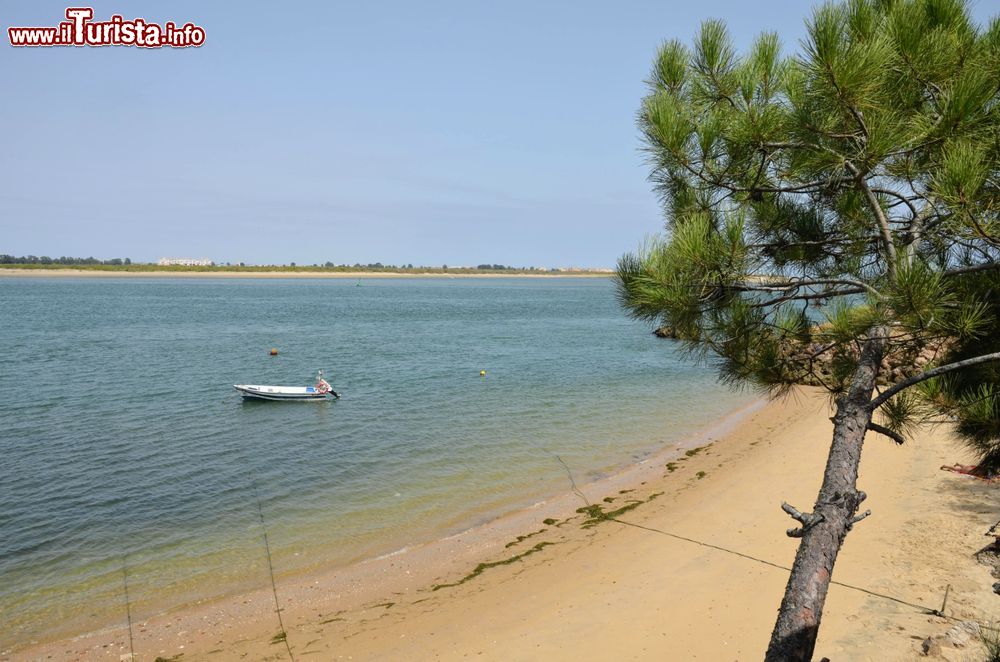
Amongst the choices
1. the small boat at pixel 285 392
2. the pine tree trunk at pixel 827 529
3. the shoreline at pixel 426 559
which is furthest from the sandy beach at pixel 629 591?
the small boat at pixel 285 392

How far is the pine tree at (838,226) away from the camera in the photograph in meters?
4.39

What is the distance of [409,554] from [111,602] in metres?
4.66

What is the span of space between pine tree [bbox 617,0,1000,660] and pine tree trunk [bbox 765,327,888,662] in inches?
0.5

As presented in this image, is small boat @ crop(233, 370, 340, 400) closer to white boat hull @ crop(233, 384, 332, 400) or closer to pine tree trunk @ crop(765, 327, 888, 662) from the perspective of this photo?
white boat hull @ crop(233, 384, 332, 400)

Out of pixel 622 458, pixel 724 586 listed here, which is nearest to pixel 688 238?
pixel 724 586

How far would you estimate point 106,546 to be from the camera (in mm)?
12016

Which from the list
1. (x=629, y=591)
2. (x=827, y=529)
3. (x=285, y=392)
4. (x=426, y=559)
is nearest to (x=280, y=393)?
(x=285, y=392)

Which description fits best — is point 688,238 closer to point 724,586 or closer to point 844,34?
point 844,34

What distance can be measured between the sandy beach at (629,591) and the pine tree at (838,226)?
146 centimetres

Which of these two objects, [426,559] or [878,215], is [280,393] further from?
[878,215]

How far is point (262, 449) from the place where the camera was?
18.7 m

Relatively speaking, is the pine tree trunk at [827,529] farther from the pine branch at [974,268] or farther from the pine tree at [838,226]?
the pine branch at [974,268]

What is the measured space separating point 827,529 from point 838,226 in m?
2.60

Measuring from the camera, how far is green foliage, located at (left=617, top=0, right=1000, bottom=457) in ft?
14.5
